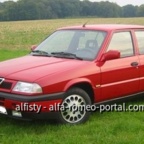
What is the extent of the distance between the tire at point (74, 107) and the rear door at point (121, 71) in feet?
1.39

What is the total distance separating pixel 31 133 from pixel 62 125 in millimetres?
500

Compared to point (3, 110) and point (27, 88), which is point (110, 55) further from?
point (3, 110)

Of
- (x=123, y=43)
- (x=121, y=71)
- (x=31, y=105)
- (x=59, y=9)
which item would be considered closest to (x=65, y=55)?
(x=121, y=71)

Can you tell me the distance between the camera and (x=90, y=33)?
6.36 metres

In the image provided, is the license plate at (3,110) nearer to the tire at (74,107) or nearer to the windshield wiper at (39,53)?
the tire at (74,107)

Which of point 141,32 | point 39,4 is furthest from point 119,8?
point 141,32

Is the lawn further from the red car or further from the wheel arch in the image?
the wheel arch

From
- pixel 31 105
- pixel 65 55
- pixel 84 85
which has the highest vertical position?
pixel 65 55

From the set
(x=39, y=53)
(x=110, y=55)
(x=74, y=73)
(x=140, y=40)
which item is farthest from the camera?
(x=140, y=40)

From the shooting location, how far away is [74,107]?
5.50 meters

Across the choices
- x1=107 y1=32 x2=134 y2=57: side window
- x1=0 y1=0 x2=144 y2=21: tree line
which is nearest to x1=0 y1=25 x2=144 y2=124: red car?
x1=107 y1=32 x2=134 y2=57: side window

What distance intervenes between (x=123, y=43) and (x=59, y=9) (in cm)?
9851

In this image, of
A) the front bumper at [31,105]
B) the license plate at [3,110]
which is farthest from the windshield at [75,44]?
the license plate at [3,110]

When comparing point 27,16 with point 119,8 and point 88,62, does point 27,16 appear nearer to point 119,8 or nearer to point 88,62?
point 119,8
